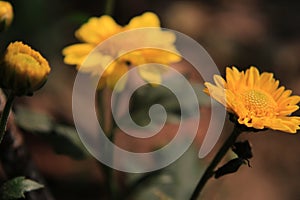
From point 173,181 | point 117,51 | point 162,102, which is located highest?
point 117,51

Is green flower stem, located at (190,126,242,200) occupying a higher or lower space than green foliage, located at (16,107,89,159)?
higher

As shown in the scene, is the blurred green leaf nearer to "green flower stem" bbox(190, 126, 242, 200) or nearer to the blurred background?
the blurred background

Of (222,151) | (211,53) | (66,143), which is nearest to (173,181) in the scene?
(66,143)

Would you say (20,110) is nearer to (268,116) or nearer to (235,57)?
Answer: (268,116)

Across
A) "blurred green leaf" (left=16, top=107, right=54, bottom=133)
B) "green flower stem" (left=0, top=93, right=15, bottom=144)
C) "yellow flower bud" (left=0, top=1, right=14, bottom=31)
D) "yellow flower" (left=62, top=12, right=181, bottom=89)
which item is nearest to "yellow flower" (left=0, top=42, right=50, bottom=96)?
"green flower stem" (left=0, top=93, right=15, bottom=144)

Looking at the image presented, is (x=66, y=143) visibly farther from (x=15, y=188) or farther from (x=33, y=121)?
(x=15, y=188)

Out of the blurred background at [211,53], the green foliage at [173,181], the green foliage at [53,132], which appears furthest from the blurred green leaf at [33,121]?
the green foliage at [173,181]
